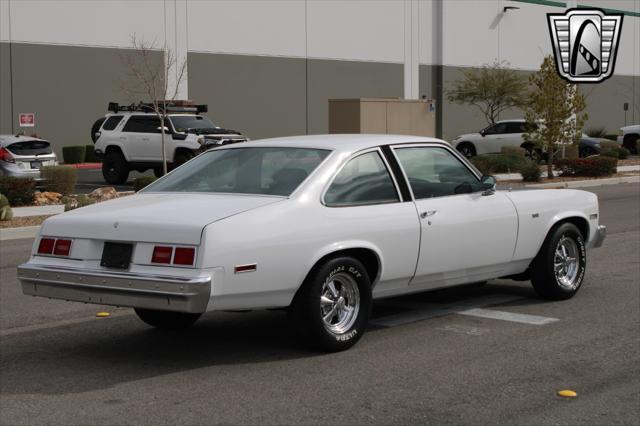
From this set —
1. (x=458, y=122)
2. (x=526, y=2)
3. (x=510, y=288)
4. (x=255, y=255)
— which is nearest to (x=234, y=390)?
(x=255, y=255)

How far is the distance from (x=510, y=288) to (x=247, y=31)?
35.1m

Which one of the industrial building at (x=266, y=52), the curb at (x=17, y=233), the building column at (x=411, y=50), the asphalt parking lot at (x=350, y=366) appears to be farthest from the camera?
the building column at (x=411, y=50)

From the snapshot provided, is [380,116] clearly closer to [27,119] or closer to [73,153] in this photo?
[73,153]

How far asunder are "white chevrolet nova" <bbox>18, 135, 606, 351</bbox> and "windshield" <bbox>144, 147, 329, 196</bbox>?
1cm

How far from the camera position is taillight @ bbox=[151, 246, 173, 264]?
6.94 meters

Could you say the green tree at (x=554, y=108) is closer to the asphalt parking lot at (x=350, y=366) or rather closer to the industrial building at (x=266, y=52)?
the industrial building at (x=266, y=52)

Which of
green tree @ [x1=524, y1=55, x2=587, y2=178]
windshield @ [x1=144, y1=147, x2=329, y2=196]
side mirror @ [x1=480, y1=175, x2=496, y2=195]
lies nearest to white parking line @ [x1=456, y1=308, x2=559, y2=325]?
side mirror @ [x1=480, y1=175, x2=496, y2=195]

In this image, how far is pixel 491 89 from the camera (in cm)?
5091

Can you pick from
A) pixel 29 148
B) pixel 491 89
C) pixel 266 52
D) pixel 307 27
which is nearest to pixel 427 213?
pixel 29 148

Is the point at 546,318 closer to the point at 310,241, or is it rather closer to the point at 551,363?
the point at 551,363

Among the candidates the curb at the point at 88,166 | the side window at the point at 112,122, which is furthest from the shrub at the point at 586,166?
the curb at the point at 88,166

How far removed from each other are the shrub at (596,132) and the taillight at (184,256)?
54.0m

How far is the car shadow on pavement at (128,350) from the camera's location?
279 inches

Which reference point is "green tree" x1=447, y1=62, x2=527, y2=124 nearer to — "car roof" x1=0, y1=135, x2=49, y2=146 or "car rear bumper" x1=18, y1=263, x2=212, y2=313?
"car roof" x1=0, y1=135, x2=49, y2=146
